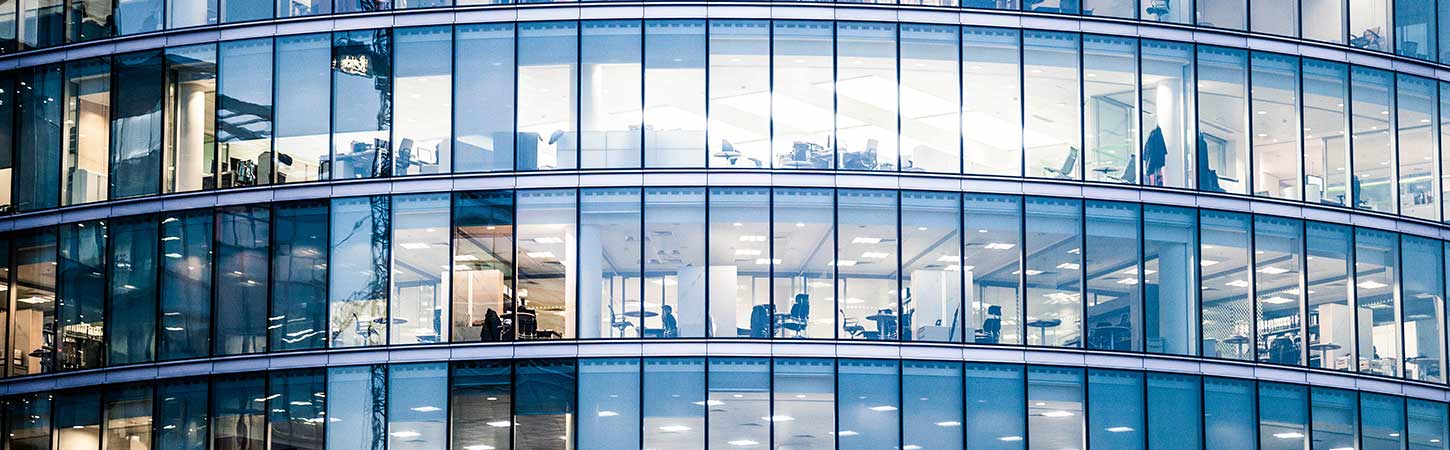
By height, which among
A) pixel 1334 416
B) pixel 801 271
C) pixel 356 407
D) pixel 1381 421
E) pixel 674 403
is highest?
pixel 801 271

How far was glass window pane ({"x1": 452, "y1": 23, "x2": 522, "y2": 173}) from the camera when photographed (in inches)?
1559

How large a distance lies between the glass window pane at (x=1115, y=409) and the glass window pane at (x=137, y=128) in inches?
891

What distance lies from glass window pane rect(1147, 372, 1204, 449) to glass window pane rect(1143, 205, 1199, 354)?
0.70 m

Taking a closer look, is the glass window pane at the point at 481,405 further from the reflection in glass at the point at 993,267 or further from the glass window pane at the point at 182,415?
the reflection in glass at the point at 993,267

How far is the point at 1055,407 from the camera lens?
128 ft

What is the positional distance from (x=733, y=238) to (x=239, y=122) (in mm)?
12053

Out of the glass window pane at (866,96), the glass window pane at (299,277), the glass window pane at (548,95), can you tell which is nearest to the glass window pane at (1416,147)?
the glass window pane at (866,96)

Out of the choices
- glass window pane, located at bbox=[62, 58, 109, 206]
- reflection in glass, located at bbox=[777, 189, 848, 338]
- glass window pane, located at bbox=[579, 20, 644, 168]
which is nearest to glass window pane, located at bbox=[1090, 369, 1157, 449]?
reflection in glass, located at bbox=[777, 189, 848, 338]

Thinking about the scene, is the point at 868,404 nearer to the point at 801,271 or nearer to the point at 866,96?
the point at 801,271

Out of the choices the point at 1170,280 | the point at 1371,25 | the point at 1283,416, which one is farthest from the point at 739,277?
the point at 1371,25

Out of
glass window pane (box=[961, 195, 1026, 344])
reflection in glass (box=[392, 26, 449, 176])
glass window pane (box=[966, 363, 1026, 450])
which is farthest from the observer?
reflection in glass (box=[392, 26, 449, 176])

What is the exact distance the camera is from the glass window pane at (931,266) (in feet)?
128

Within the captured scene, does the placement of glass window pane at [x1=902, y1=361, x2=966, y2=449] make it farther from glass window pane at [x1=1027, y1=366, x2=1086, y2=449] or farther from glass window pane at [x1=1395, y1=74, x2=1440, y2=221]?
glass window pane at [x1=1395, y1=74, x2=1440, y2=221]

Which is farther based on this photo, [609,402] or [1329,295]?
[1329,295]
